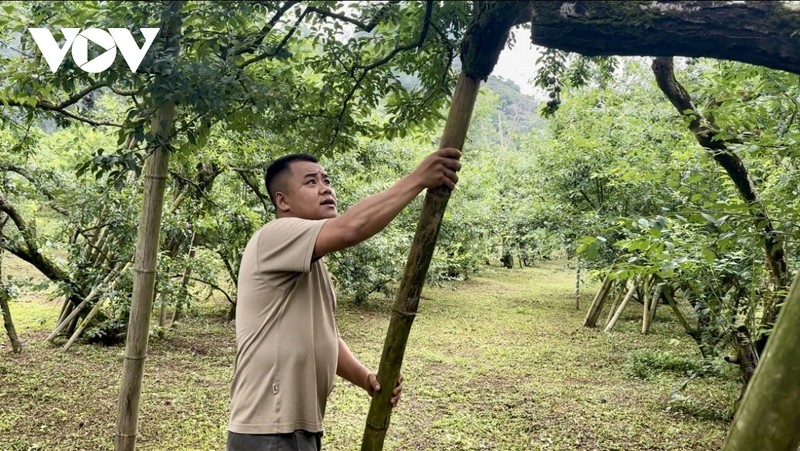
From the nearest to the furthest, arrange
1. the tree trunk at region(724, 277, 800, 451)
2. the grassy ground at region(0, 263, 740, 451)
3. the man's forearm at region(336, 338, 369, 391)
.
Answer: the tree trunk at region(724, 277, 800, 451) < the man's forearm at region(336, 338, 369, 391) < the grassy ground at region(0, 263, 740, 451)

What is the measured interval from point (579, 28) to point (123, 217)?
20.4 feet

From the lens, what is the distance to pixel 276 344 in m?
2.26

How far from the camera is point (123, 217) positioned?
7.05 metres

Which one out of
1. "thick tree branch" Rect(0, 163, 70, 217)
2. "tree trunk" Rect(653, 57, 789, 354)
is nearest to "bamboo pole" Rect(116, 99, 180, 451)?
"tree trunk" Rect(653, 57, 789, 354)

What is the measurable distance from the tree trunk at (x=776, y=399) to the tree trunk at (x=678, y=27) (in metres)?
1.14

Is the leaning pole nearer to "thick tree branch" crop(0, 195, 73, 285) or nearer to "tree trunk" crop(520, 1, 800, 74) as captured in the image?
"tree trunk" crop(520, 1, 800, 74)

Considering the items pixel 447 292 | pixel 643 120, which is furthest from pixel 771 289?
pixel 447 292

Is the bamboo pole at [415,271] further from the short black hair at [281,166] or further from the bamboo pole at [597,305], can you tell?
the bamboo pole at [597,305]

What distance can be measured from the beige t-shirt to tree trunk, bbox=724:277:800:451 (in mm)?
1418

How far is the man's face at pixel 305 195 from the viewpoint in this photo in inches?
97.5

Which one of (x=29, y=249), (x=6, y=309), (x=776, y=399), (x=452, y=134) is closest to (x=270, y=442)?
(x=452, y=134)

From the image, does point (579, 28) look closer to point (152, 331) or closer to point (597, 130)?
point (152, 331)

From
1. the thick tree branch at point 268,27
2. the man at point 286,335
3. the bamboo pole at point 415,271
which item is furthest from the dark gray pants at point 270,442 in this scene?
the thick tree branch at point 268,27

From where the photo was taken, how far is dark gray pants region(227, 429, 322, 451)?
224 cm
